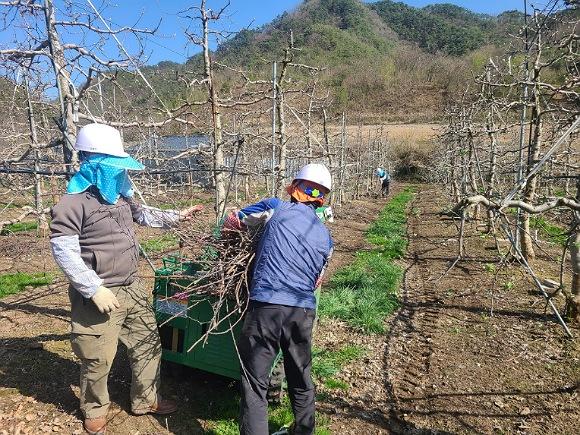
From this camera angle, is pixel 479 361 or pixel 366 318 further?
pixel 366 318

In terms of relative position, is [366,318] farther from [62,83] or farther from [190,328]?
[62,83]

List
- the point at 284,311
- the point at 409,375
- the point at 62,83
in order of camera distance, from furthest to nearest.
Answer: the point at 409,375 → the point at 62,83 → the point at 284,311

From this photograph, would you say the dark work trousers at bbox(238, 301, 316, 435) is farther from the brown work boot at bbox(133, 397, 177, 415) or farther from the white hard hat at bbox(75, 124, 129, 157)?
the white hard hat at bbox(75, 124, 129, 157)

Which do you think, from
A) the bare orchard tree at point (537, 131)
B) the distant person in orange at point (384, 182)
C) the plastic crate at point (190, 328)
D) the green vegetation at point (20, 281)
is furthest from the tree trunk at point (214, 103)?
the distant person in orange at point (384, 182)

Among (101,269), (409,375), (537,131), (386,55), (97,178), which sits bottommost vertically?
(409,375)

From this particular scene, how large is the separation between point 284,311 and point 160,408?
→ 1.35 m

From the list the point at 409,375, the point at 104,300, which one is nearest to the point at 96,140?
the point at 104,300

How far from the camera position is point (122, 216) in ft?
9.50

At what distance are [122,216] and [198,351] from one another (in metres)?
1.14

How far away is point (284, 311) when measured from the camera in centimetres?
263

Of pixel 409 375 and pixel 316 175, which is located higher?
pixel 316 175

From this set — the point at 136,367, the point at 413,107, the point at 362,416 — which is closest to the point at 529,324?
the point at 362,416

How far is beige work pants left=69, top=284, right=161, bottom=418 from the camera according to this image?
2764 mm

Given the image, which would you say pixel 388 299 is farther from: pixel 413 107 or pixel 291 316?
pixel 413 107
